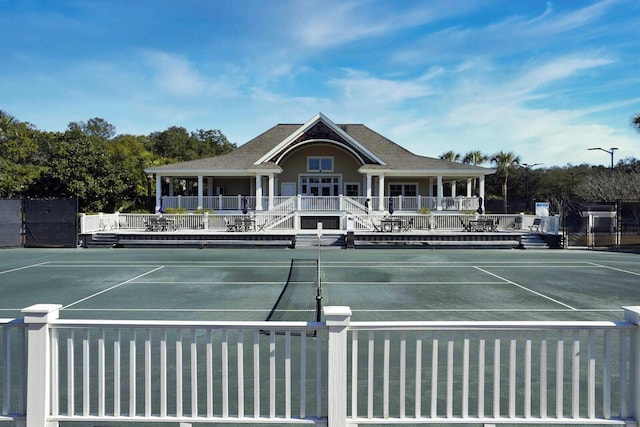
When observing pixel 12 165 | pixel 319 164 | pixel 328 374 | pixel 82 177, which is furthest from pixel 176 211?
pixel 328 374

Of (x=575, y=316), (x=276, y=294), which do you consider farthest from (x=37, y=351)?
(x=575, y=316)

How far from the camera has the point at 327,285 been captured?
1236 cm

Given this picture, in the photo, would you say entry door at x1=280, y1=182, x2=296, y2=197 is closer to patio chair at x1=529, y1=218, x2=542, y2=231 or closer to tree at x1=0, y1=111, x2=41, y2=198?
patio chair at x1=529, y1=218, x2=542, y2=231

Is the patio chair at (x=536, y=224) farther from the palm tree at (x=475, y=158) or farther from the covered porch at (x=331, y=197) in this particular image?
the palm tree at (x=475, y=158)

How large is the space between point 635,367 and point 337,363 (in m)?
2.51

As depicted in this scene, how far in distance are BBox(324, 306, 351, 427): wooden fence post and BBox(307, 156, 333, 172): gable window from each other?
102ft

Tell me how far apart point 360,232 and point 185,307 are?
16368 millimetres

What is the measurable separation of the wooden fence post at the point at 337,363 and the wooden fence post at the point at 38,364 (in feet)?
7.77

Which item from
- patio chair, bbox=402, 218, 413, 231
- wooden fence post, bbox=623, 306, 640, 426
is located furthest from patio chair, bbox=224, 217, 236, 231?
wooden fence post, bbox=623, 306, 640, 426

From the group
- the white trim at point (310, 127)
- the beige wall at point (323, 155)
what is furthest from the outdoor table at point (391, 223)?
the beige wall at point (323, 155)

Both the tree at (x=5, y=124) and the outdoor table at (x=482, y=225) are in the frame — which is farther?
the tree at (x=5, y=124)

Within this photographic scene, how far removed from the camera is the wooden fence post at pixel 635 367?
12.2ft

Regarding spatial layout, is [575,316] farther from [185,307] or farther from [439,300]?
[185,307]

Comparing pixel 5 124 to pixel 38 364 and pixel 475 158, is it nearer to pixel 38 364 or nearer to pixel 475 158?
pixel 38 364
